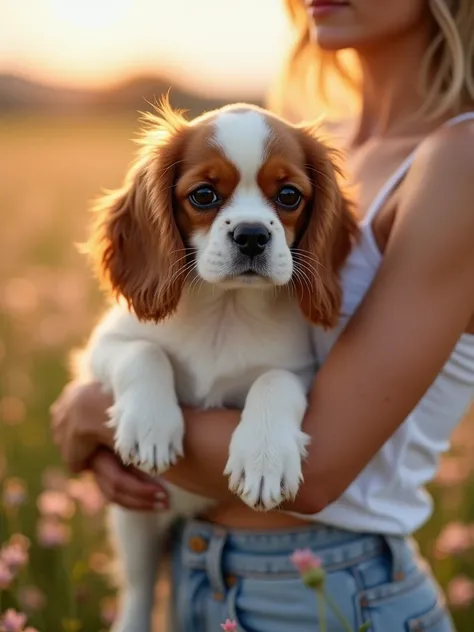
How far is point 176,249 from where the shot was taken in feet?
8.03

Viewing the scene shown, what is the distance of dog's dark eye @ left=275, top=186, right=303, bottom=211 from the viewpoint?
95.9 inches

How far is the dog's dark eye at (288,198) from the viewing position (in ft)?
7.99

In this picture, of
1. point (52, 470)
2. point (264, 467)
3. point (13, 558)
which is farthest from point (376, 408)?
point (52, 470)

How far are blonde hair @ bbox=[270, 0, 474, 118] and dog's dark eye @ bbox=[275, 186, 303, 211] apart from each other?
18.6 inches

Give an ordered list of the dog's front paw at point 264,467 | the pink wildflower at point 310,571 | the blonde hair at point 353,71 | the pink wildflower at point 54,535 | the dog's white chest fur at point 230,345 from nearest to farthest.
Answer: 1. the pink wildflower at point 310,571
2. the dog's front paw at point 264,467
3. the dog's white chest fur at point 230,345
4. the blonde hair at point 353,71
5. the pink wildflower at point 54,535

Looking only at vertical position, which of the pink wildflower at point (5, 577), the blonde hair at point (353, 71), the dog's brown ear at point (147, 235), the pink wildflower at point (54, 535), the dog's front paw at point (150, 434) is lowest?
the pink wildflower at point (54, 535)

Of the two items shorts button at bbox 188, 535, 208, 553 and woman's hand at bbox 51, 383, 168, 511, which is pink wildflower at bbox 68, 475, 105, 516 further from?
shorts button at bbox 188, 535, 208, 553

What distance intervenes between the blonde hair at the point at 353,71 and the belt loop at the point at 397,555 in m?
1.07

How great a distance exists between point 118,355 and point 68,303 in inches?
115

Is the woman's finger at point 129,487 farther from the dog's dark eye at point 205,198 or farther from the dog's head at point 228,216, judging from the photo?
the dog's dark eye at point 205,198

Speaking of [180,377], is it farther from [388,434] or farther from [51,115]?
[51,115]

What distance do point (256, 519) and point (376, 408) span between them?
16.7 inches

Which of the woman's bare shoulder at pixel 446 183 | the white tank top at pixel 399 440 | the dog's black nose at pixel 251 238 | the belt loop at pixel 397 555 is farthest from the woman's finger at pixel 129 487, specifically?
the woman's bare shoulder at pixel 446 183

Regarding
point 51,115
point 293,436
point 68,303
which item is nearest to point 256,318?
point 293,436
